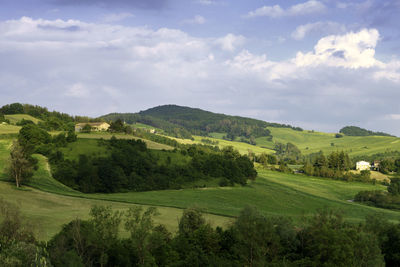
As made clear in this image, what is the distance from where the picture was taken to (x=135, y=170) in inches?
4628

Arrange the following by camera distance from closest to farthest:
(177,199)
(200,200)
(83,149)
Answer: (177,199) < (200,200) < (83,149)

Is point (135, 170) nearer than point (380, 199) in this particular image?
Yes

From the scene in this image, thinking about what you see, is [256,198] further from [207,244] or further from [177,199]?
[207,244]

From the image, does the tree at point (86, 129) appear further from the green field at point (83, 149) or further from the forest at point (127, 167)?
the forest at point (127, 167)

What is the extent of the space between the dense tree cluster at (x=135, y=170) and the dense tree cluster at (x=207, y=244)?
173 feet

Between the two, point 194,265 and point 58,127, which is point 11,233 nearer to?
point 194,265

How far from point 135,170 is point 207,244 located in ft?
220

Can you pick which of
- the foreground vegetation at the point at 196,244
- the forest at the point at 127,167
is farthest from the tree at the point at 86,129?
the foreground vegetation at the point at 196,244

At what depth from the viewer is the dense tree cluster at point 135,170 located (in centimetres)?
10588

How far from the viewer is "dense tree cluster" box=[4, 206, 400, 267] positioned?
45.9 meters

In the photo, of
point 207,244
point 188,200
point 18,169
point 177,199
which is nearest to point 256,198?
point 188,200

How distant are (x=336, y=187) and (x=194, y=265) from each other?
388 ft

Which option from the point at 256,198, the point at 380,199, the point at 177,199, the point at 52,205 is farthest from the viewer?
the point at 380,199

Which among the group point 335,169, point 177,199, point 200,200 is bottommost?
point 200,200
